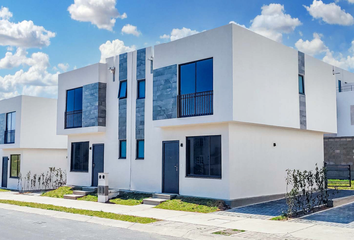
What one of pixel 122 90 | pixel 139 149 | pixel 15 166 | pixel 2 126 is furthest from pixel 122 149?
pixel 2 126

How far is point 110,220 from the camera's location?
1169 cm

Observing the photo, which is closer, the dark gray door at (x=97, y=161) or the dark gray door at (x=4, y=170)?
the dark gray door at (x=97, y=161)

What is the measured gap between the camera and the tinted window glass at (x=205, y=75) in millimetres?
14422

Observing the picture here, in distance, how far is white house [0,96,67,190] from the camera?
25.8m

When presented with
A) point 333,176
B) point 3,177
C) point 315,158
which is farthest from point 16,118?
point 333,176

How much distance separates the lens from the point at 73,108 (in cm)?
2067

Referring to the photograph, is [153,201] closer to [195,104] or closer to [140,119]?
[140,119]

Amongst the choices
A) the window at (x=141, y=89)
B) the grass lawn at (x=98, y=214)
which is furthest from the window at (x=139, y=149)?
the grass lawn at (x=98, y=214)

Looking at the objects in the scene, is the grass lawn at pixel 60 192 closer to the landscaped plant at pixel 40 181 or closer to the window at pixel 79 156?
the window at pixel 79 156

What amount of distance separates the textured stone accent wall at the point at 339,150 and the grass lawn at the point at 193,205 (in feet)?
50.8

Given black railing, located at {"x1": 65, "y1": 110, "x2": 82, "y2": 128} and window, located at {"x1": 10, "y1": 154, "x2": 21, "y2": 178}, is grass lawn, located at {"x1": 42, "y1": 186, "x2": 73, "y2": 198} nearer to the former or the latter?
black railing, located at {"x1": 65, "y1": 110, "x2": 82, "y2": 128}

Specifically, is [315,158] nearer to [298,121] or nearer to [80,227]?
[298,121]

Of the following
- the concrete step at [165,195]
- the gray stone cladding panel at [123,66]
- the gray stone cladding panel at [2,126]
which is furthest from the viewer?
the gray stone cladding panel at [2,126]

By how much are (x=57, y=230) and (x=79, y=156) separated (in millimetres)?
10935
